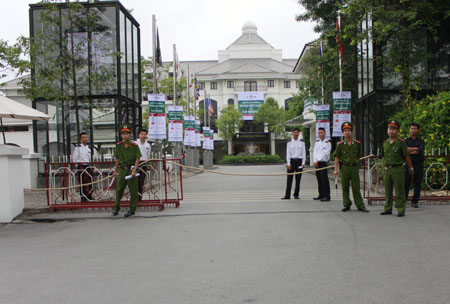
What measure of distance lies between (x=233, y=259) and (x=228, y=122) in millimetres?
63228

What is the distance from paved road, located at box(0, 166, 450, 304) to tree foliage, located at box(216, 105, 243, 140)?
2323 inches

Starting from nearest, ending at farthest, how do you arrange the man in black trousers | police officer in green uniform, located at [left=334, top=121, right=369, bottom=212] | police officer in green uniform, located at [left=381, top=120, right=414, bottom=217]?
police officer in green uniform, located at [left=381, top=120, right=414, bottom=217], police officer in green uniform, located at [left=334, top=121, right=369, bottom=212], the man in black trousers

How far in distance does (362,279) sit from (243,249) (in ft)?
6.58

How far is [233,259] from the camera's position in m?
6.09

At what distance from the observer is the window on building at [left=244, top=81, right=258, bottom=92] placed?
75625 millimetres

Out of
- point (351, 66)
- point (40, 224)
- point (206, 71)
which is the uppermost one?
point (206, 71)

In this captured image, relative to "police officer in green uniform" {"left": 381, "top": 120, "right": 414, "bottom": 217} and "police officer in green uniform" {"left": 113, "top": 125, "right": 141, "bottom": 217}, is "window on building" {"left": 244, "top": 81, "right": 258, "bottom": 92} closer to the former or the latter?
"police officer in green uniform" {"left": 113, "top": 125, "right": 141, "bottom": 217}

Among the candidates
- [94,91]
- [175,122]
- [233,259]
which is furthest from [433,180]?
[175,122]

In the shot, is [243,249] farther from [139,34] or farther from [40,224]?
[139,34]

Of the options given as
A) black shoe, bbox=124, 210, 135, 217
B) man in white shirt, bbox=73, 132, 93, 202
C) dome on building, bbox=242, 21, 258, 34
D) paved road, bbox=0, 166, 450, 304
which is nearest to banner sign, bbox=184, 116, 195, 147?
man in white shirt, bbox=73, 132, 93, 202

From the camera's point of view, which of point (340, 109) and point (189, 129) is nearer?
point (340, 109)

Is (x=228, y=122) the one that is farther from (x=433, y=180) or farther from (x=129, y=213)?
(x=129, y=213)

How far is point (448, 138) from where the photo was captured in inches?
481

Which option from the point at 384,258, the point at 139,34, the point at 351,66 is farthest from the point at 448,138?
the point at 139,34
